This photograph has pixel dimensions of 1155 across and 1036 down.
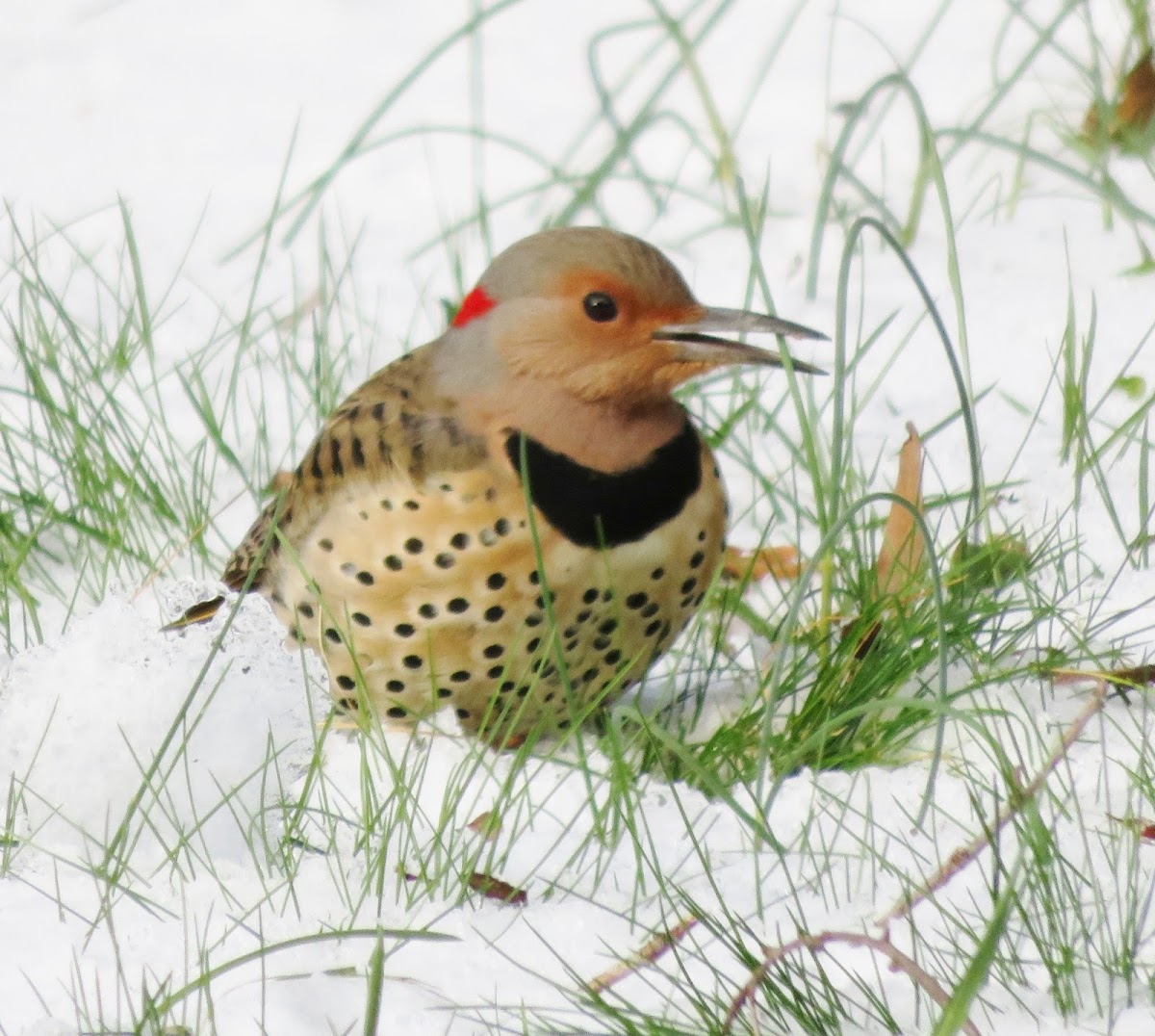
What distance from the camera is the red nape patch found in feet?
10.9

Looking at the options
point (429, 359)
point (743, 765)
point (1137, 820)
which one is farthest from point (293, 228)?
point (1137, 820)

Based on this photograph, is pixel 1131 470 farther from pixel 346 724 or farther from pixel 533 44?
pixel 533 44

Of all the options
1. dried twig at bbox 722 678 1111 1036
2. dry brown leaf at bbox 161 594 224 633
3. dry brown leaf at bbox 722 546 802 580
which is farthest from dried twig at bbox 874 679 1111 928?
dry brown leaf at bbox 161 594 224 633

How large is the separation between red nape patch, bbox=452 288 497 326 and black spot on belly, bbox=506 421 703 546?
244mm

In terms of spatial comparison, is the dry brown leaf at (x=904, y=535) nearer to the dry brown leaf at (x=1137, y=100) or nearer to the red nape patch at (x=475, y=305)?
the red nape patch at (x=475, y=305)

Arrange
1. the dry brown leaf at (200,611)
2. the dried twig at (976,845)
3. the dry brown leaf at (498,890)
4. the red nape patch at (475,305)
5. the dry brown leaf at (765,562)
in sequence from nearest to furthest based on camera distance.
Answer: the dried twig at (976,845) → the dry brown leaf at (498,890) → the red nape patch at (475,305) → the dry brown leaf at (200,611) → the dry brown leaf at (765,562)

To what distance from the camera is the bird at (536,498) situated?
3.15 meters

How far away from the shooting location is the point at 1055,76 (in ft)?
19.1

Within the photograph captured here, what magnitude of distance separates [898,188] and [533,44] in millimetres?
1508

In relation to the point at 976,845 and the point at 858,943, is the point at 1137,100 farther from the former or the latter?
the point at 858,943

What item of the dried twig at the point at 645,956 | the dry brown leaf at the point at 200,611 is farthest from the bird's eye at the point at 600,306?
the dried twig at the point at 645,956

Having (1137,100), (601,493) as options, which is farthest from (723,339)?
(1137,100)

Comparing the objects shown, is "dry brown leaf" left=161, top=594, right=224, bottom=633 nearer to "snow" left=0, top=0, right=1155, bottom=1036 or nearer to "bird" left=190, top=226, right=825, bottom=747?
"snow" left=0, top=0, right=1155, bottom=1036

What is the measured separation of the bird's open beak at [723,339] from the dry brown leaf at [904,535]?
281 millimetres
